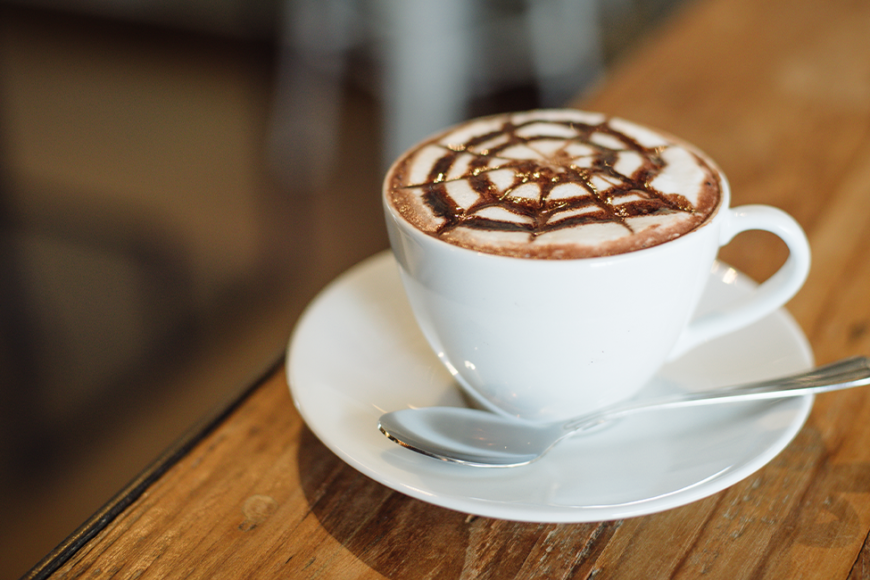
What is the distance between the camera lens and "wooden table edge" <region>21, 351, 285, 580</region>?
44 cm

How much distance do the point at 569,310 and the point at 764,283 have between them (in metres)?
0.20

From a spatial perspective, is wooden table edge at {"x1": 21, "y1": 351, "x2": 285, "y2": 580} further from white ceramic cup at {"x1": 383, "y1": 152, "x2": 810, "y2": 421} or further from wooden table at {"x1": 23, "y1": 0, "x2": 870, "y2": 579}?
white ceramic cup at {"x1": 383, "y1": 152, "x2": 810, "y2": 421}

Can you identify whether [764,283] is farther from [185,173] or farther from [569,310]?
[185,173]

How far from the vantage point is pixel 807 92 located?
1.08 m

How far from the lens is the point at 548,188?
0.48 meters

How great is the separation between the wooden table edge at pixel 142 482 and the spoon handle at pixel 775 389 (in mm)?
280

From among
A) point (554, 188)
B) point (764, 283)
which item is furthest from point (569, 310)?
point (764, 283)

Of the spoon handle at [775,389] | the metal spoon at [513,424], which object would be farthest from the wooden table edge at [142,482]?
the spoon handle at [775,389]

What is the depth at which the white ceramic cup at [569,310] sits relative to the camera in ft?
1.40

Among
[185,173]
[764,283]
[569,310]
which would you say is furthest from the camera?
[185,173]

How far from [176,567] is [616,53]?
283 cm

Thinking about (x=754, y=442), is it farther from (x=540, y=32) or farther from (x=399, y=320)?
(x=540, y=32)

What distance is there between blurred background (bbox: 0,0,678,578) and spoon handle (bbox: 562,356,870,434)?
0.32 metres

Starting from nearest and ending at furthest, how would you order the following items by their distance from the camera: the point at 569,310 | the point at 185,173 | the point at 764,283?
the point at 569,310 < the point at 764,283 < the point at 185,173
